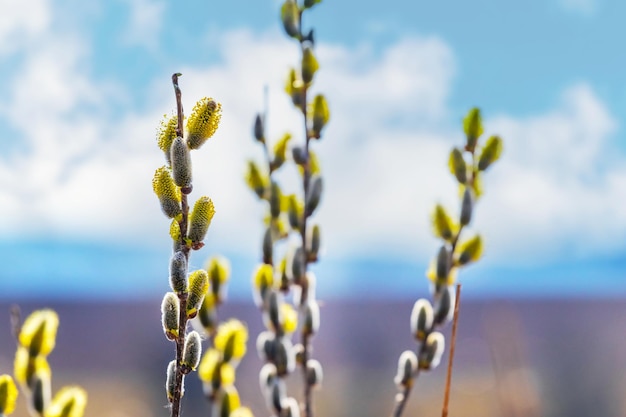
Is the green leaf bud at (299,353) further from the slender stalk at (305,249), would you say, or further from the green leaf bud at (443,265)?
the green leaf bud at (443,265)

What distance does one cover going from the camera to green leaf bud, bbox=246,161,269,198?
79 centimetres

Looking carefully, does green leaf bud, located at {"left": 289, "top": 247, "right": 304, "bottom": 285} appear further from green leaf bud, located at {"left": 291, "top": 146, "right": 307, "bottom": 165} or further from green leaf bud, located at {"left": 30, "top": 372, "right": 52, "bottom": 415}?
green leaf bud, located at {"left": 30, "top": 372, "right": 52, "bottom": 415}

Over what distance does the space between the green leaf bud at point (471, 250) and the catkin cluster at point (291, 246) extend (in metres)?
0.13

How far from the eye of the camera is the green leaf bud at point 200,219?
461mm

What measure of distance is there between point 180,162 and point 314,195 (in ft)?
0.96

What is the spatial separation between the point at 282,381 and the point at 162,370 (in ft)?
8.03

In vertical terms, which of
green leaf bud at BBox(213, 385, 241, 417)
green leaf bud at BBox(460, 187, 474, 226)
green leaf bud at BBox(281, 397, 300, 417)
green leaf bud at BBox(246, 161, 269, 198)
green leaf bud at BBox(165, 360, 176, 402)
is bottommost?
green leaf bud at BBox(281, 397, 300, 417)

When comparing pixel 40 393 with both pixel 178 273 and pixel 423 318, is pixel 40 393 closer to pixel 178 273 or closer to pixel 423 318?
pixel 178 273

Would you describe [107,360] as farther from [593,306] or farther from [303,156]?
[303,156]

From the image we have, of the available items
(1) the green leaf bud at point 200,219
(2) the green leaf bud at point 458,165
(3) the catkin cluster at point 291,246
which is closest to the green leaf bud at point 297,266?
(3) the catkin cluster at point 291,246

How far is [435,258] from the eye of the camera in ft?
2.30

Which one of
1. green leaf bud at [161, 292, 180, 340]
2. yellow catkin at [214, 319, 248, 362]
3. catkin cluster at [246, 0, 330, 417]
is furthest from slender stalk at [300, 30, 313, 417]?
green leaf bud at [161, 292, 180, 340]

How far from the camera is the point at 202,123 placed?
0.47m

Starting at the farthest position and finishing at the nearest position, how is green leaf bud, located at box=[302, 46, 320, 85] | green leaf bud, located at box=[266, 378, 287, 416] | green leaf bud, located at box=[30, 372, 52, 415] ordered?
green leaf bud, located at box=[302, 46, 320, 85] < green leaf bud, located at box=[266, 378, 287, 416] < green leaf bud, located at box=[30, 372, 52, 415]
